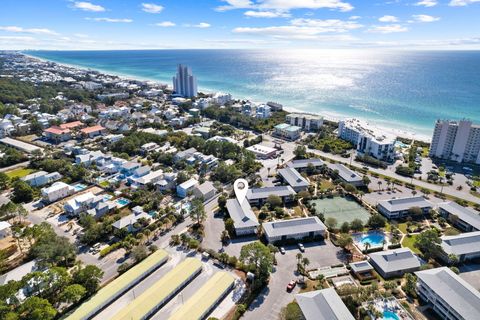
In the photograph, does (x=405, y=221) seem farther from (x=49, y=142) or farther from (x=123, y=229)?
(x=49, y=142)

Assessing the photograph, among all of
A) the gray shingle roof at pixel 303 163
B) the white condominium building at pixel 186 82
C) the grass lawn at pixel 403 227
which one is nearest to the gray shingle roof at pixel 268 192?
the gray shingle roof at pixel 303 163

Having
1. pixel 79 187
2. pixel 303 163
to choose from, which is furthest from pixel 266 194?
pixel 79 187

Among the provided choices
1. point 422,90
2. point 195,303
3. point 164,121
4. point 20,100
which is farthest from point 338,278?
point 422,90

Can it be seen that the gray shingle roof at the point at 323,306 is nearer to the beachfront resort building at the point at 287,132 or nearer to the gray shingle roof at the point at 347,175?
the gray shingle roof at the point at 347,175

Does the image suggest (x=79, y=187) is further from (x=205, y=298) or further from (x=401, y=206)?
(x=401, y=206)

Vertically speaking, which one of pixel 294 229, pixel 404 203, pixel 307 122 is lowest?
pixel 294 229

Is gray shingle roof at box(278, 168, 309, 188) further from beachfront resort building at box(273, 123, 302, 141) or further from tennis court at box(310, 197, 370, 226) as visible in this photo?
beachfront resort building at box(273, 123, 302, 141)
